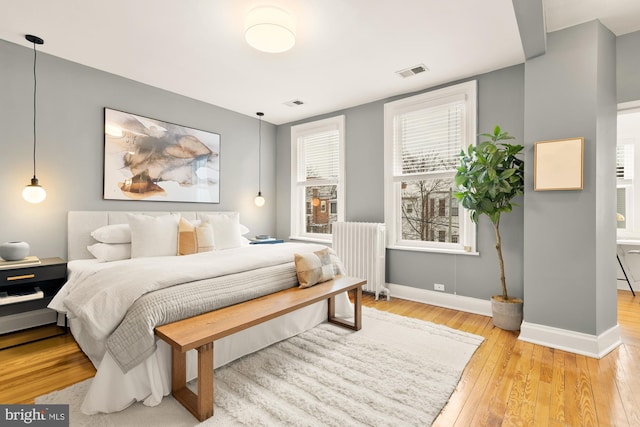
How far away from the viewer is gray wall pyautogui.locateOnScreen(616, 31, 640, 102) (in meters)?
2.61

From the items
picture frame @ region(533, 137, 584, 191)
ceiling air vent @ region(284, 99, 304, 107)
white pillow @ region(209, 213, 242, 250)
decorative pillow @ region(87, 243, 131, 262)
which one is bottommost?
decorative pillow @ region(87, 243, 131, 262)

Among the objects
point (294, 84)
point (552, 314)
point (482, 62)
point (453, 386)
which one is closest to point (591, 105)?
point (482, 62)

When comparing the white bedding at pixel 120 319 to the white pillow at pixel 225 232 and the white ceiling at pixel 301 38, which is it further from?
the white ceiling at pixel 301 38

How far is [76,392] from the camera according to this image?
189 cm

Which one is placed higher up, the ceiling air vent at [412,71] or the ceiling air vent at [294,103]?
the ceiling air vent at [412,71]

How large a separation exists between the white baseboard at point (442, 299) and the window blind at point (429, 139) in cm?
145

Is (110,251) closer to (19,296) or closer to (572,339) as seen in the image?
(19,296)

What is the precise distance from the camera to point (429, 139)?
377 centimetres

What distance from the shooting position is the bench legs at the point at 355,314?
9.33ft

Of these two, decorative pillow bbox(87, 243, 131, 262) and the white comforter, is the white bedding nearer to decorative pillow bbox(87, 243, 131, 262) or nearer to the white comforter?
the white comforter

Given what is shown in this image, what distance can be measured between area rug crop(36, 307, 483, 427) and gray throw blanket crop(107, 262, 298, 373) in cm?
35

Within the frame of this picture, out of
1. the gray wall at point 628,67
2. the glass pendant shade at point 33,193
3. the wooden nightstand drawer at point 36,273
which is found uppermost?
the gray wall at point 628,67

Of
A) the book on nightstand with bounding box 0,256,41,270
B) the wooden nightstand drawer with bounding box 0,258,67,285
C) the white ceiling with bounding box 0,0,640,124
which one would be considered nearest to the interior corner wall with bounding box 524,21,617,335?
the white ceiling with bounding box 0,0,640,124

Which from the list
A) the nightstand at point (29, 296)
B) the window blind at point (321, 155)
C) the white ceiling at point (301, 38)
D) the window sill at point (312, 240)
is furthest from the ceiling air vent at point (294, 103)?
the nightstand at point (29, 296)
